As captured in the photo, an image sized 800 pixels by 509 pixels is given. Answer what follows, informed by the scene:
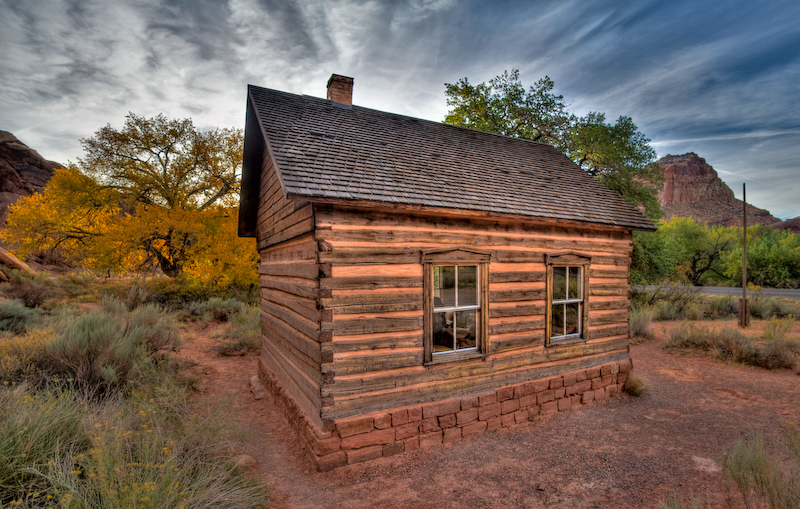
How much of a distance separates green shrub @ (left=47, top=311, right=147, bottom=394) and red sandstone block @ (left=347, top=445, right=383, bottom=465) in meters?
4.29

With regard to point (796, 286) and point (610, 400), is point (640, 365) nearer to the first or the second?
point (610, 400)

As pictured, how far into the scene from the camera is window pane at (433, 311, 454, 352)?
5.82 meters

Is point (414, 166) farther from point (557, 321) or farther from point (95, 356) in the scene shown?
point (95, 356)

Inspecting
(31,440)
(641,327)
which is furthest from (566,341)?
(641,327)

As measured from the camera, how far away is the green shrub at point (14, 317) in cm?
923

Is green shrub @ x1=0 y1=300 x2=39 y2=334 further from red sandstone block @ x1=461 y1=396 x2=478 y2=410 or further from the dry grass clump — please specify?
the dry grass clump

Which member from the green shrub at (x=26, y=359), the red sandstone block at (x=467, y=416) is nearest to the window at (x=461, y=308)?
the red sandstone block at (x=467, y=416)

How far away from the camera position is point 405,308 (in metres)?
5.24

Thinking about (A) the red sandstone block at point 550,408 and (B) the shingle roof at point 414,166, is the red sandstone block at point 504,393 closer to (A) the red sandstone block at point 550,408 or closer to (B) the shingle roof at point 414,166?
(A) the red sandstone block at point 550,408

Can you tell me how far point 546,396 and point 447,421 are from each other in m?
2.26

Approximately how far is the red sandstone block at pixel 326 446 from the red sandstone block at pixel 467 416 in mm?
1946

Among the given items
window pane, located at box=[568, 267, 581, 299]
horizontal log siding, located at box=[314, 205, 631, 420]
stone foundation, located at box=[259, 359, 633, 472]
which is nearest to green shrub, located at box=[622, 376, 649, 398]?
stone foundation, located at box=[259, 359, 633, 472]

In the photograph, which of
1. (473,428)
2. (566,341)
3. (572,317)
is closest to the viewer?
(473,428)

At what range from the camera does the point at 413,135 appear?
814 cm
